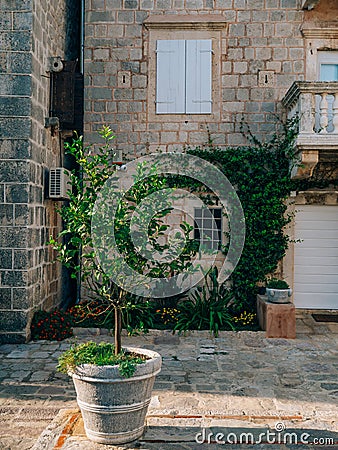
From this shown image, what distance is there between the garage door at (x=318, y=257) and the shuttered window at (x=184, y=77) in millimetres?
2645

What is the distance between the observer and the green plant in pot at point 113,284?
416cm

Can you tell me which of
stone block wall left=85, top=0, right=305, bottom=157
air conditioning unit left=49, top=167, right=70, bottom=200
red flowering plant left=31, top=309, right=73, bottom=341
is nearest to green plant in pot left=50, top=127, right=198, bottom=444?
red flowering plant left=31, top=309, right=73, bottom=341

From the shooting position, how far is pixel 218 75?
9453mm

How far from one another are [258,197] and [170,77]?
8.35ft

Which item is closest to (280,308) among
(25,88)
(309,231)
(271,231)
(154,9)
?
(271,231)

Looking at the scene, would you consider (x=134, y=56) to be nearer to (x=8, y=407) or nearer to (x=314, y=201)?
(x=314, y=201)

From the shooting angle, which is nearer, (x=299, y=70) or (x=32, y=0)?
(x=32, y=0)

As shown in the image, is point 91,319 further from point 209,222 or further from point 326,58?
point 326,58

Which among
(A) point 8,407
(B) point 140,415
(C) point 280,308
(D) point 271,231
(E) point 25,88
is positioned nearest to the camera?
(B) point 140,415

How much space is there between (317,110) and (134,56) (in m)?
3.29

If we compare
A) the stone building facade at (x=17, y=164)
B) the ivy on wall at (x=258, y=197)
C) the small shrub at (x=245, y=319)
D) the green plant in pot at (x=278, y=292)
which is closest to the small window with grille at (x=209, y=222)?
the ivy on wall at (x=258, y=197)

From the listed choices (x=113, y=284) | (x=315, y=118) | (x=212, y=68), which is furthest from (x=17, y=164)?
(x=315, y=118)

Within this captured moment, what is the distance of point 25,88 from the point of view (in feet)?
24.2

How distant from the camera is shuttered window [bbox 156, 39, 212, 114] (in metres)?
9.45
